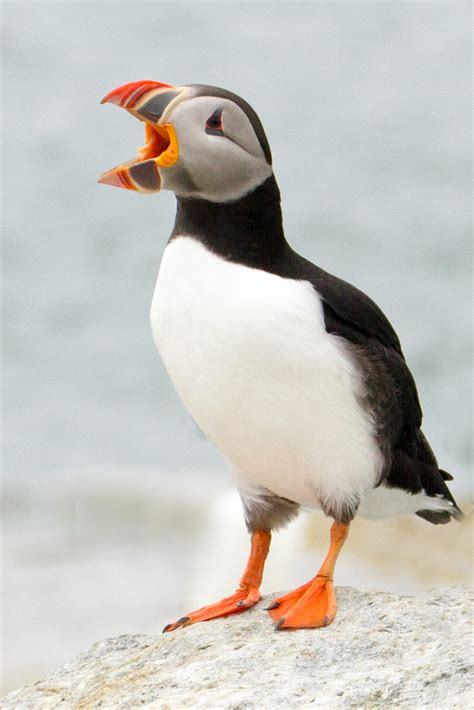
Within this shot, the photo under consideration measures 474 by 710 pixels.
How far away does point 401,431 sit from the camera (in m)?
5.59

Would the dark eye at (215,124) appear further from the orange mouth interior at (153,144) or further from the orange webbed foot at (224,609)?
the orange webbed foot at (224,609)

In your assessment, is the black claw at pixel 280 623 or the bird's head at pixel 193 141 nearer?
the bird's head at pixel 193 141

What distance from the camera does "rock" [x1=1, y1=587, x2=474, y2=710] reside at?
14.2 feet

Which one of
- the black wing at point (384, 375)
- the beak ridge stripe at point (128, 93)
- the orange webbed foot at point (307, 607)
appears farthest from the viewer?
the black wing at point (384, 375)

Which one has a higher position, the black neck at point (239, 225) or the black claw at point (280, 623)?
the black neck at point (239, 225)

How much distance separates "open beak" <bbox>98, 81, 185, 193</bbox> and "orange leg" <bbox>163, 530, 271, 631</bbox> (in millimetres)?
1702

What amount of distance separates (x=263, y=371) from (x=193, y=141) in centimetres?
93

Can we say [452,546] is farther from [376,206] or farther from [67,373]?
[376,206]

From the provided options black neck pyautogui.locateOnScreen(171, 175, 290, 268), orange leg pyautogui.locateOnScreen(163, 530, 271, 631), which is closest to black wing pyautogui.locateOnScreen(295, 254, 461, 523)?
black neck pyautogui.locateOnScreen(171, 175, 290, 268)

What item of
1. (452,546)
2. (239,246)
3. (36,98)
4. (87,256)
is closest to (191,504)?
(452,546)

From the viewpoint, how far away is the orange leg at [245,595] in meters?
5.41

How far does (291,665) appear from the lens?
463 cm

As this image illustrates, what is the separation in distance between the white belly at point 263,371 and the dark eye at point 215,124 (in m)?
0.46

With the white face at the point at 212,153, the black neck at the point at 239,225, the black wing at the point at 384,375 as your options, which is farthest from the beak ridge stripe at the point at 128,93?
the black wing at the point at 384,375
